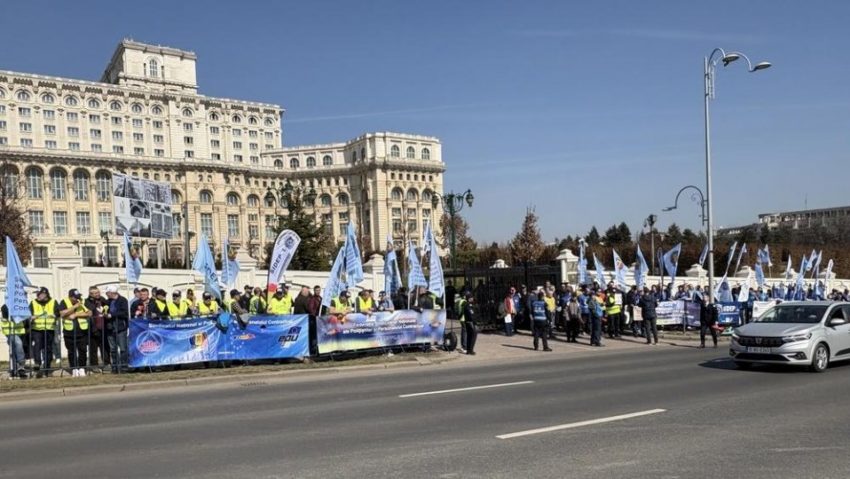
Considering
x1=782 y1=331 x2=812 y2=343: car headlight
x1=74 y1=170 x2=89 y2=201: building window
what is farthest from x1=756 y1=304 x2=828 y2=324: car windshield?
x1=74 y1=170 x2=89 y2=201: building window

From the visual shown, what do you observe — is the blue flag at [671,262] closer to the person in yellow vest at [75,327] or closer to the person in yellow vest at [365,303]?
the person in yellow vest at [365,303]

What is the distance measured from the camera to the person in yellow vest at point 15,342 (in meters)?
14.4

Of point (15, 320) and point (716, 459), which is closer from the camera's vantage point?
point (716, 459)

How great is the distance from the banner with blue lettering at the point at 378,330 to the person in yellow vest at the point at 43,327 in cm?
589

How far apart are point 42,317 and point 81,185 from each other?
364ft

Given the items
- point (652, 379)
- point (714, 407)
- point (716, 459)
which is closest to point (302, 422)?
point (716, 459)

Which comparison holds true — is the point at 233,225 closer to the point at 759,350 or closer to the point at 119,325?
the point at 119,325

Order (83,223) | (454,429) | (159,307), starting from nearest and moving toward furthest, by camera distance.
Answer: (454,429), (159,307), (83,223)

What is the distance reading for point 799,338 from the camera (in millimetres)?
13219

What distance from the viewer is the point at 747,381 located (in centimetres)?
1216

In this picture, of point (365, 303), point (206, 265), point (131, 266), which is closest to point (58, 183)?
point (206, 265)

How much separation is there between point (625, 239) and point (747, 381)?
105 m

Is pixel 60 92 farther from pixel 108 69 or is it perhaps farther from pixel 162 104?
pixel 108 69

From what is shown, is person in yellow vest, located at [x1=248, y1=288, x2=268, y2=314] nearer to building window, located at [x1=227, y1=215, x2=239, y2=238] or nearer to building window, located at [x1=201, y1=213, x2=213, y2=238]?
building window, located at [x1=201, y1=213, x2=213, y2=238]
